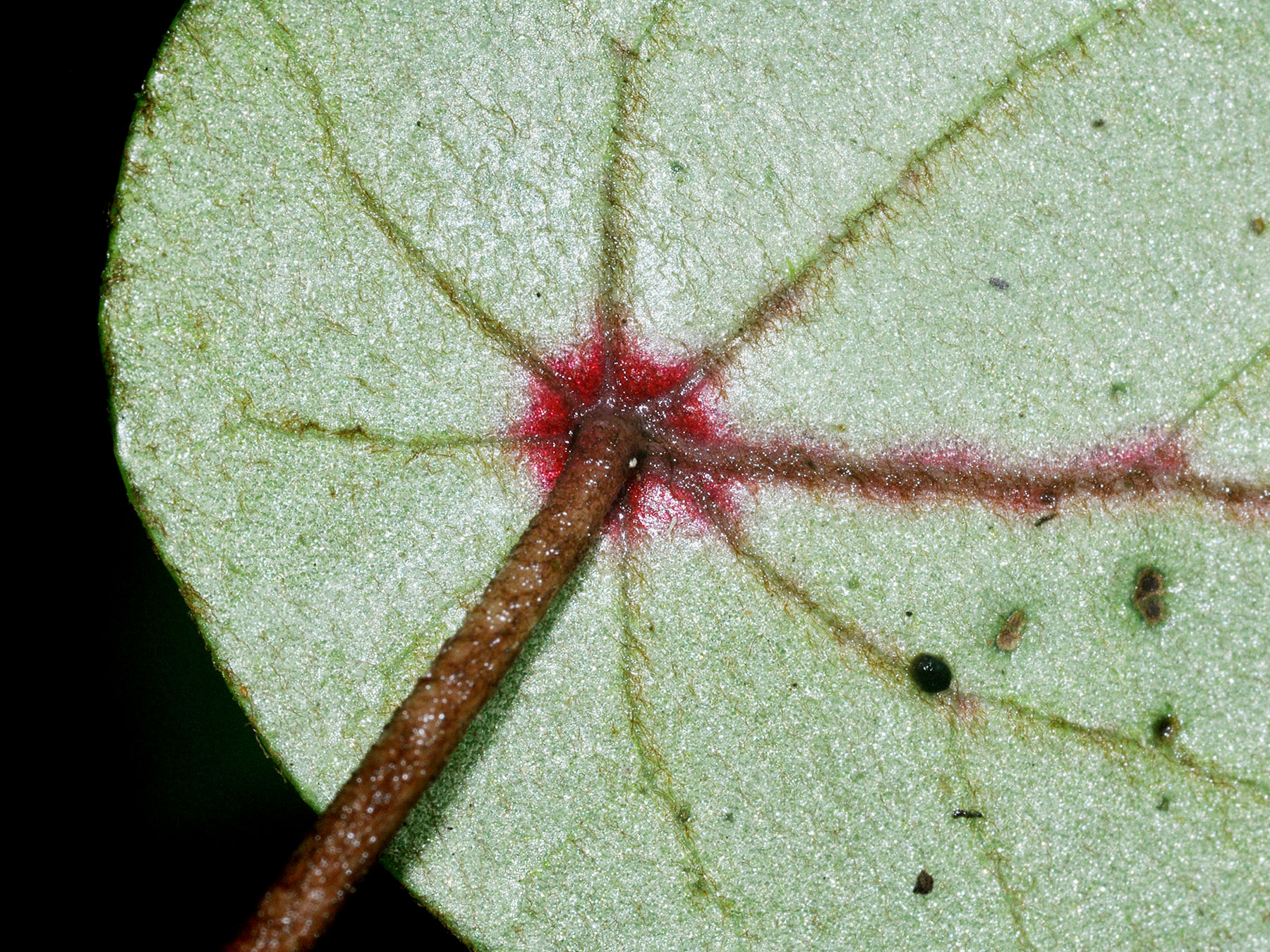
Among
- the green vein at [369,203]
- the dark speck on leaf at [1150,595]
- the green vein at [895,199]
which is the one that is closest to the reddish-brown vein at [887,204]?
the green vein at [895,199]

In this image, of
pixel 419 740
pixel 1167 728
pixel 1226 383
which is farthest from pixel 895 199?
pixel 419 740

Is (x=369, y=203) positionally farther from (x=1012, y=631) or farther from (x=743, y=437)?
(x=1012, y=631)

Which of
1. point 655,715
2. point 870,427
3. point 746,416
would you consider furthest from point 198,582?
point 870,427

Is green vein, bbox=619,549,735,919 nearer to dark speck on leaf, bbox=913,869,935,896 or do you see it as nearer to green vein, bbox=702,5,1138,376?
dark speck on leaf, bbox=913,869,935,896

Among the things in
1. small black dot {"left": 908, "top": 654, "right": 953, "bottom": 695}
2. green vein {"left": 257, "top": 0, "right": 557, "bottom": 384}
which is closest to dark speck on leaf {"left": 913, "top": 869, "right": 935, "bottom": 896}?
small black dot {"left": 908, "top": 654, "right": 953, "bottom": 695}

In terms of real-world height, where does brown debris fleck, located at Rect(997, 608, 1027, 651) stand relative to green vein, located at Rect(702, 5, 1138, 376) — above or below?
below

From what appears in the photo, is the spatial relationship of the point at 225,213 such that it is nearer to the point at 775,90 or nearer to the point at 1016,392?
the point at 775,90

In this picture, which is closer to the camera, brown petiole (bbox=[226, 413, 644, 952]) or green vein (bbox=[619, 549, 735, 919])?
brown petiole (bbox=[226, 413, 644, 952])

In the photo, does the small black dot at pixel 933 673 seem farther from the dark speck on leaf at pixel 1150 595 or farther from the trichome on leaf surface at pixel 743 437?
the dark speck on leaf at pixel 1150 595
